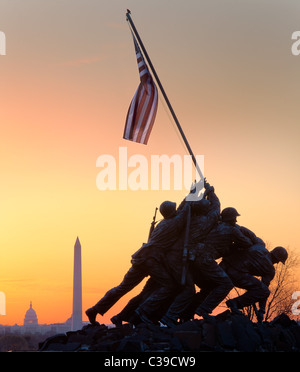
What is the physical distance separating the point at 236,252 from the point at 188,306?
1.69m

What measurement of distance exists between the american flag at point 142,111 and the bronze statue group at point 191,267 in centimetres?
212

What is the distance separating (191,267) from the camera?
18109mm

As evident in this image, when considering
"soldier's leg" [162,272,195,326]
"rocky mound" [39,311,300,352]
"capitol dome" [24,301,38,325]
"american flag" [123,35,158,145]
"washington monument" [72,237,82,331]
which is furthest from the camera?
"capitol dome" [24,301,38,325]

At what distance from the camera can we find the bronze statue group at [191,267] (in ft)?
59.0

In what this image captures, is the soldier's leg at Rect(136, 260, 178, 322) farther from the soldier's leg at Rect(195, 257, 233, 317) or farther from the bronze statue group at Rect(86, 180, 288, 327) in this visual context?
the soldier's leg at Rect(195, 257, 233, 317)

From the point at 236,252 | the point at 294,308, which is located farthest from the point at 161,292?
the point at 294,308

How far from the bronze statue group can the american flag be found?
212 cm

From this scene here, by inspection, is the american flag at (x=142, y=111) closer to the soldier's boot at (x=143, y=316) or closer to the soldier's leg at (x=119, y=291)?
the soldier's leg at (x=119, y=291)

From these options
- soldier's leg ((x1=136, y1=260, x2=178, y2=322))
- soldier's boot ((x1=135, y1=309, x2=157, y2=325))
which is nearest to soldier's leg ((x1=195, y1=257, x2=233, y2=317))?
soldier's leg ((x1=136, y1=260, x2=178, y2=322))

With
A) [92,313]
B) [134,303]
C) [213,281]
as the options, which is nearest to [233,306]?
[213,281]

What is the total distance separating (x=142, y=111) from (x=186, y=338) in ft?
20.7

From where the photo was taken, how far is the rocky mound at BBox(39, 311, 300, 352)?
50.9 feet

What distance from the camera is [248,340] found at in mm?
16047
